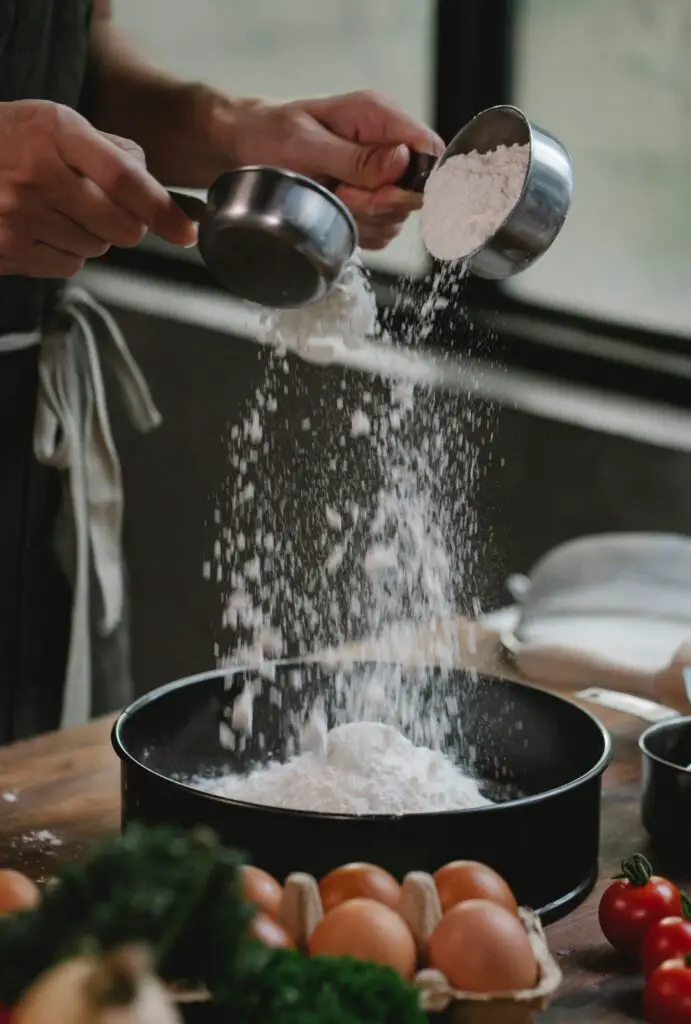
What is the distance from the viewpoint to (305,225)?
1300mm

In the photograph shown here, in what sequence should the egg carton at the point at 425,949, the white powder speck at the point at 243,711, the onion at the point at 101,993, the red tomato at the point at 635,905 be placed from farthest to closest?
1. the white powder speck at the point at 243,711
2. the red tomato at the point at 635,905
3. the egg carton at the point at 425,949
4. the onion at the point at 101,993

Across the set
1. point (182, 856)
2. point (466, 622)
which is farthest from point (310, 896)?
Answer: point (466, 622)

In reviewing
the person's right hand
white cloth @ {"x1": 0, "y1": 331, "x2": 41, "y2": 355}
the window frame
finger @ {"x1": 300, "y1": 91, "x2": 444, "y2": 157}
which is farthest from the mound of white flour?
the window frame

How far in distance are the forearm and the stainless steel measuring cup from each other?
44 cm

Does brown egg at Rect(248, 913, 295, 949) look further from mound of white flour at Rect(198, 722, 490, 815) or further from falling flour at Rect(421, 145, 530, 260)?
falling flour at Rect(421, 145, 530, 260)

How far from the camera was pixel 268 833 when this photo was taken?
3.23ft

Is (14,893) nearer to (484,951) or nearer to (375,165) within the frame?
(484,951)

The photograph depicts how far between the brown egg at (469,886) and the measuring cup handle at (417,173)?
2.57ft

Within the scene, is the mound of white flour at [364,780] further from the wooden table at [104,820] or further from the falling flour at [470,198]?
the falling flour at [470,198]

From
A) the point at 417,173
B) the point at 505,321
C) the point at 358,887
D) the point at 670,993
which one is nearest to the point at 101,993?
the point at 358,887

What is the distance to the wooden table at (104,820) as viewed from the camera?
0.97 meters

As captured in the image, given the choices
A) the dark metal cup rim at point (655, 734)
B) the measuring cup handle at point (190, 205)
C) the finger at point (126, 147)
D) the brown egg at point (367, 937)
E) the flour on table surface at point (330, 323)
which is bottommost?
the dark metal cup rim at point (655, 734)

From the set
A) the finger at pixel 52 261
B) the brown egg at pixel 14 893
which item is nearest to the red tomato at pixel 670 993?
the brown egg at pixel 14 893

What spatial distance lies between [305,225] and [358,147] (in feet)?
0.88
